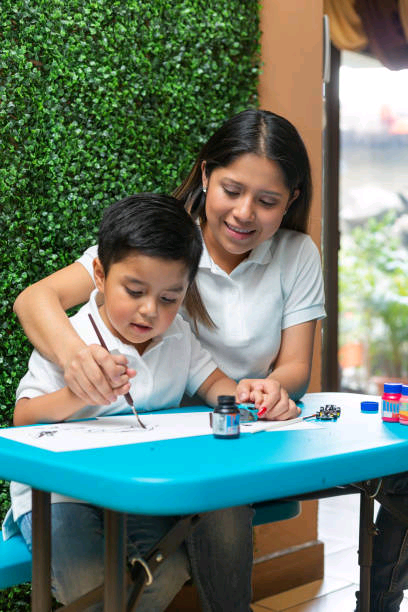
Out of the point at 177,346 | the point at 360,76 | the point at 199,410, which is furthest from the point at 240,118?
the point at 360,76

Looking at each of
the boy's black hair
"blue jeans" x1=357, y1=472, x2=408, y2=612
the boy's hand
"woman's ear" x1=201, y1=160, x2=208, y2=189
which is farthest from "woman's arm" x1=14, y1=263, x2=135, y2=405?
"blue jeans" x1=357, y1=472, x2=408, y2=612

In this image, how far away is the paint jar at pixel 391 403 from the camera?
1630mm

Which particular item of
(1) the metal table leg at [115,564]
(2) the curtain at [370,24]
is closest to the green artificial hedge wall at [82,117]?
(1) the metal table leg at [115,564]

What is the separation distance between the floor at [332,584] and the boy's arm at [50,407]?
1.42m

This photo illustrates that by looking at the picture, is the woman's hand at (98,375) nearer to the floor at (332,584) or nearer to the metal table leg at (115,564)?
the metal table leg at (115,564)

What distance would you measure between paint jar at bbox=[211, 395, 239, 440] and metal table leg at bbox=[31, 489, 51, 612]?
0.30 meters

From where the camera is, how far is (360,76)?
5.95 m

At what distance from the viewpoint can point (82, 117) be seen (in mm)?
2275

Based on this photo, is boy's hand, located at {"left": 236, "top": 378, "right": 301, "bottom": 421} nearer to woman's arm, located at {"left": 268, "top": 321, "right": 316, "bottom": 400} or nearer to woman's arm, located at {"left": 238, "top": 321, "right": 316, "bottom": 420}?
woman's arm, located at {"left": 238, "top": 321, "right": 316, "bottom": 420}

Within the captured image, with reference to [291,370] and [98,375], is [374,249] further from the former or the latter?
[98,375]

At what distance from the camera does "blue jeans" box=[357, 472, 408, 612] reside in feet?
6.56

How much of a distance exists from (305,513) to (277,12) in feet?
5.82

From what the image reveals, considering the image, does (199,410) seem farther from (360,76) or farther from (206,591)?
(360,76)

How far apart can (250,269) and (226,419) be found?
0.87 meters
